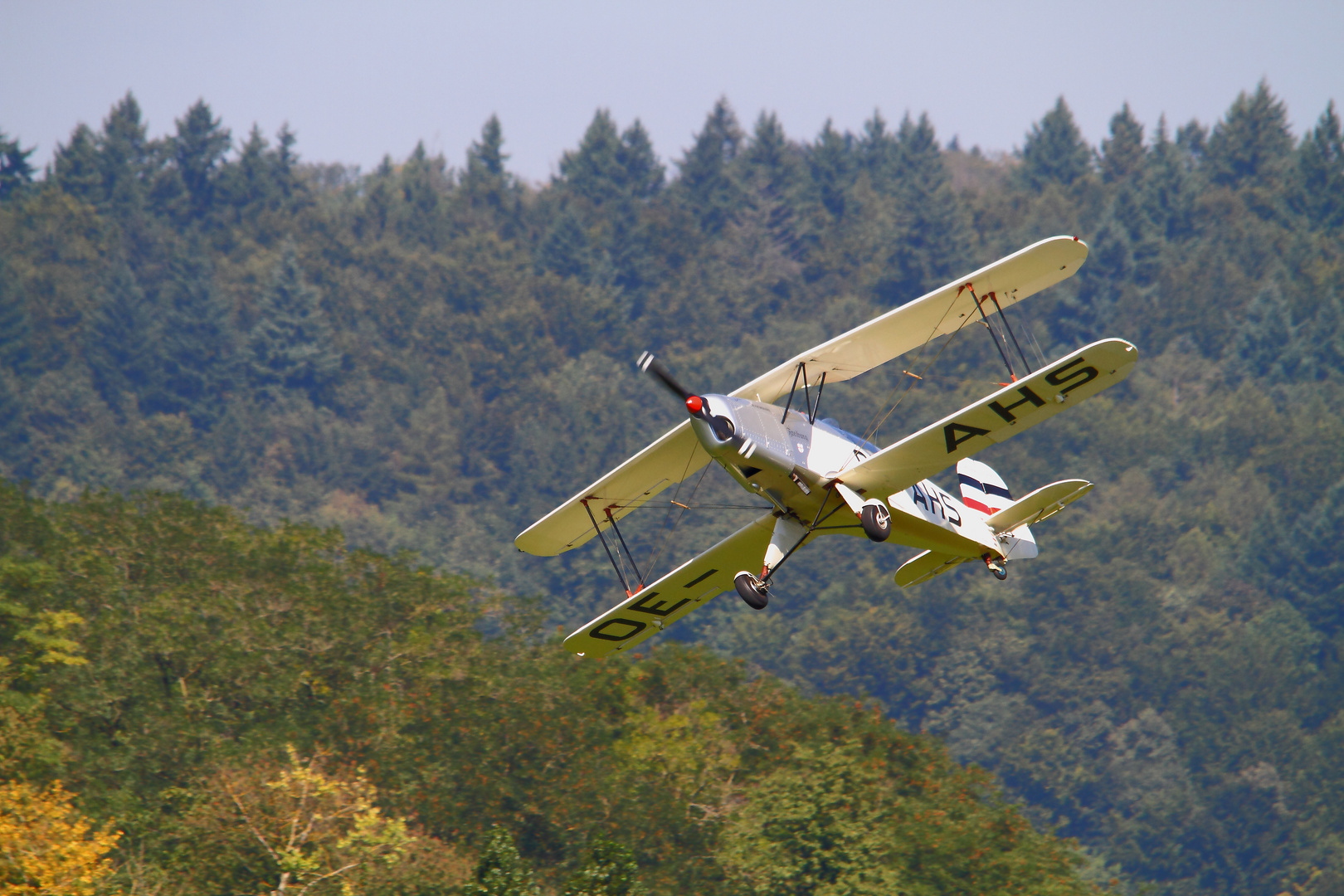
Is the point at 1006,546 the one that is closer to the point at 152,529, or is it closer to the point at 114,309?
the point at 152,529

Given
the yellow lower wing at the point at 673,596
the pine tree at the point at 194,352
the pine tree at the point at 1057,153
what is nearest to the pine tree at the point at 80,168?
the pine tree at the point at 194,352

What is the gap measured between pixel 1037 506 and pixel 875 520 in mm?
3411

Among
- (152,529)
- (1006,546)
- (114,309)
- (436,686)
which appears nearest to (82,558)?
(152,529)

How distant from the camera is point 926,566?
796 inches

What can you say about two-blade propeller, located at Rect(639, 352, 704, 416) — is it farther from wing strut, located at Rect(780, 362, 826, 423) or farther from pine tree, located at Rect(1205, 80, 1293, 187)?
pine tree, located at Rect(1205, 80, 1293, 187)

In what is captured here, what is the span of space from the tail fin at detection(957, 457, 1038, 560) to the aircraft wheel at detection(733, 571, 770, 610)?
431cm

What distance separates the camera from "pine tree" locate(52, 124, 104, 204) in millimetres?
131500

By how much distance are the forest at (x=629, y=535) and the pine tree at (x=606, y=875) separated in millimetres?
56

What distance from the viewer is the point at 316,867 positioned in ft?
94.4

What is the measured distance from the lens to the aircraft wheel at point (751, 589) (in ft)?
55.1

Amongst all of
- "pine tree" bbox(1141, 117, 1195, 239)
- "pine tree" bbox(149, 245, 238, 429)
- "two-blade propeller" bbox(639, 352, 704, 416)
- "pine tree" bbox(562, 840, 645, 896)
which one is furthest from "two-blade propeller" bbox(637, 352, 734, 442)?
"pine tree" bbox(1141, 117, 1195, 239)

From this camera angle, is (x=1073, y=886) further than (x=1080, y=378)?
Yes

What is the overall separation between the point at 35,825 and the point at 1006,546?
15939mm

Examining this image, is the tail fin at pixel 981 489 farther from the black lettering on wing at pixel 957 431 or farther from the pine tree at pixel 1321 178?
the pine tree at pixel 1321 178
